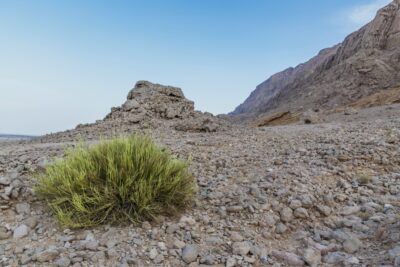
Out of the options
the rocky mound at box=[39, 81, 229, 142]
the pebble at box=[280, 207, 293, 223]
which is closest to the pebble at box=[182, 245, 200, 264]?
the pebble at box=[280, 207, 293, 223]

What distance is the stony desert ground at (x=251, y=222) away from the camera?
11.0 feet

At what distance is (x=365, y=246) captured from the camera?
11.6 ft

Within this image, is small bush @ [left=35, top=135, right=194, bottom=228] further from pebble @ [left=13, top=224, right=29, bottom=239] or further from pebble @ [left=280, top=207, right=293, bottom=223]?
pebble @ [left=280, top=207, right=293, bottom=223]

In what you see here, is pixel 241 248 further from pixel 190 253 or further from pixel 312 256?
pixel 312 256

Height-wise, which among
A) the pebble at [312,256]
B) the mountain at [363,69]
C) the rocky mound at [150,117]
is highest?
the mountain at [363,69]

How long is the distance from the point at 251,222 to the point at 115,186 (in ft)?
5.09

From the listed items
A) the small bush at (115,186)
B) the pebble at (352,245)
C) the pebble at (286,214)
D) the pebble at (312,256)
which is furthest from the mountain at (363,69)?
the pebble at (312,256)

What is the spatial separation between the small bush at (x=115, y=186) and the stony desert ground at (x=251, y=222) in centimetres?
15

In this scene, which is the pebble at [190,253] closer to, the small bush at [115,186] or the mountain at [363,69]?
the small bush at [115,186]

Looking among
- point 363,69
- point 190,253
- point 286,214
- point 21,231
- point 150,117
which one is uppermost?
point 363,69

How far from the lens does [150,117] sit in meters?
13.4

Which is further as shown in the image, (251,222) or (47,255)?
(251,222)

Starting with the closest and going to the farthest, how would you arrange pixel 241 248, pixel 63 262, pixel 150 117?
pixel 63 262 → pixel 241 248 → pixel 150 117

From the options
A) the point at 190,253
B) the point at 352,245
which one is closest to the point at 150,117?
the point at 190,253
